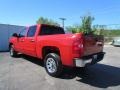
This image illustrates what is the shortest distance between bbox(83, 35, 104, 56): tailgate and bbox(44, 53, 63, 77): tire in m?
1.07

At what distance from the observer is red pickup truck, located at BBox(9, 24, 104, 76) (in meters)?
5.87

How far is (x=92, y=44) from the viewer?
6.44m

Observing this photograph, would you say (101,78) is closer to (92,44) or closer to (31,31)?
(92,44)

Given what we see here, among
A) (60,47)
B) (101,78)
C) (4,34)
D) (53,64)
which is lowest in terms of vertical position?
(101,78)

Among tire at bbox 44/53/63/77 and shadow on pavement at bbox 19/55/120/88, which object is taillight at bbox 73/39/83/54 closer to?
tire at bbox 44/53/63/77

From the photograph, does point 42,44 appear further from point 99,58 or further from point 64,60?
point 99,58

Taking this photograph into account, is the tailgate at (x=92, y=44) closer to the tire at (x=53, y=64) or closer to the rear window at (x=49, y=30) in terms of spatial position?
the tire at (x=53, y=64)

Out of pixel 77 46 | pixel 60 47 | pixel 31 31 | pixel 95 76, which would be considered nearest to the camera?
pixel 77 46

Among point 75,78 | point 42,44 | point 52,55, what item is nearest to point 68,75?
point 75,78

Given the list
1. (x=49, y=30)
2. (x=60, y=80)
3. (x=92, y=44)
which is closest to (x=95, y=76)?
(x=92, y=44)

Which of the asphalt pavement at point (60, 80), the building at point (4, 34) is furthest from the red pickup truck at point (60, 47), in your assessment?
the building at point (4, 34)

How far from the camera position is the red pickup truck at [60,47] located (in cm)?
587

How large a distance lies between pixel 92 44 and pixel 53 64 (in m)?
1.56

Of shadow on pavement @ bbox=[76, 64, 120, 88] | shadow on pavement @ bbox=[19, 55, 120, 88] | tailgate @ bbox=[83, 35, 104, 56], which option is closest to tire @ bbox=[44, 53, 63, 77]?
shadow on pavement @ bbox=[19, 55, 120, 88]
